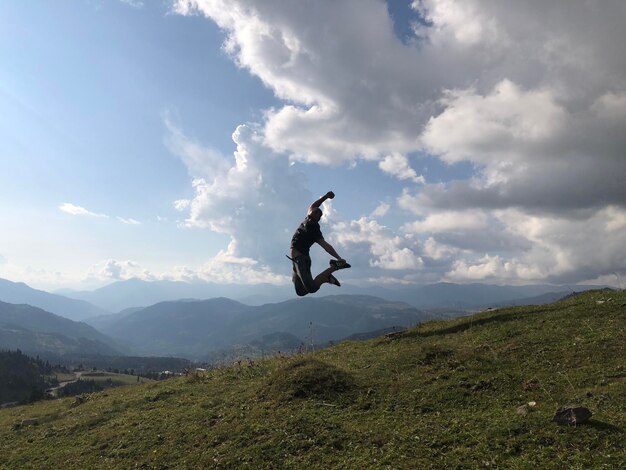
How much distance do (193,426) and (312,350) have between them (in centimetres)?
1277

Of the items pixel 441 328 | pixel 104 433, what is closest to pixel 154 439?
pixel 104 433

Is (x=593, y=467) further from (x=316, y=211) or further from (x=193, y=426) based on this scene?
(x=193, y=426)

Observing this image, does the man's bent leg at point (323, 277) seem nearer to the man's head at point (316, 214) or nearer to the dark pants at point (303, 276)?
the dark pants at point (303, 276)

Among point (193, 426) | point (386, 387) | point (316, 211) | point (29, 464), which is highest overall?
point (316, 211)

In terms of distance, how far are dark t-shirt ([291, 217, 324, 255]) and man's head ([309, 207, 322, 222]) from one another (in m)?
0.13

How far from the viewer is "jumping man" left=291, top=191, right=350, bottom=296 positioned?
14227 mm

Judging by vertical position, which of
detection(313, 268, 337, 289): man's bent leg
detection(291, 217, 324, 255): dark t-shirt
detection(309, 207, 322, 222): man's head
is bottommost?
detection(313, 268, 337, 289): man's bent leg

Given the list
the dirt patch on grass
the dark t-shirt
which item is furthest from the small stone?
the dark t-shirt

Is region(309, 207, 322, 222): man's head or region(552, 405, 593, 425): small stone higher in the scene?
region(309, 207, 322, 222): man's head

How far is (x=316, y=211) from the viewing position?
14.3 meters

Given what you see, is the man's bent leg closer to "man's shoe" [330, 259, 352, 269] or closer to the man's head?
"man's shoe" [330, 259, 352, 269]

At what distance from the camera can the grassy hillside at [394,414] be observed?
8875 mm

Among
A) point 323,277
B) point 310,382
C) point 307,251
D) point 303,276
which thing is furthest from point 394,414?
point 307,251

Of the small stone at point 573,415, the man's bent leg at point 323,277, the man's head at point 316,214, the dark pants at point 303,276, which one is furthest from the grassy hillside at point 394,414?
the man's head at point 316,214
